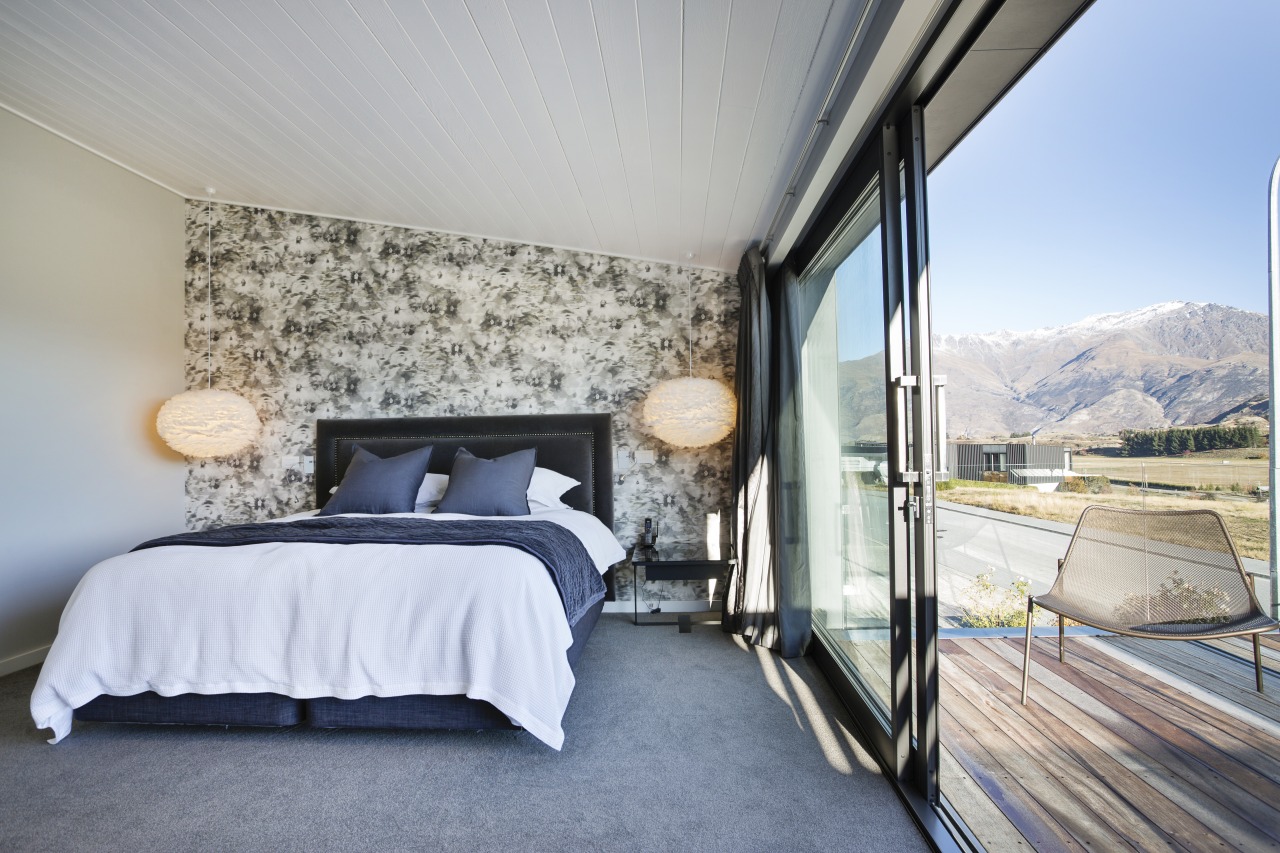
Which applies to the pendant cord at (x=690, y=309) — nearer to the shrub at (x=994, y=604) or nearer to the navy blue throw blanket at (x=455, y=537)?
the navy blue throw blanket at (x=455, y=537)

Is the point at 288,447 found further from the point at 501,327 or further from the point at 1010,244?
the point at 1010,244

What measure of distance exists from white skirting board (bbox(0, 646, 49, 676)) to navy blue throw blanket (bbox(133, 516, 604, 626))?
1.41 m

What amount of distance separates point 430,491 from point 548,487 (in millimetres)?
Answer: 752

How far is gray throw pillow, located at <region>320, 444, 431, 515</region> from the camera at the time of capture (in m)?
3.64

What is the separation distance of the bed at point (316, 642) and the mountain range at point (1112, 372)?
1651mm

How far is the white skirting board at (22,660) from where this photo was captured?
10.6ft

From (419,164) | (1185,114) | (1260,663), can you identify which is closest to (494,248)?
(419,164)

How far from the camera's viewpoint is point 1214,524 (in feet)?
3.85

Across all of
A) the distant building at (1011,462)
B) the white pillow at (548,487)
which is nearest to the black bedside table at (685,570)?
the white pillow at (548,487)

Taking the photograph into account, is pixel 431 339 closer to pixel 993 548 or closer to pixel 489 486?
pixel 489 486

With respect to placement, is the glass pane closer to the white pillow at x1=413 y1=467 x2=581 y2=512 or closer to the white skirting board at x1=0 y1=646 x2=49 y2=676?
the white pillow at x1=413 y1=467 x2=581 y2=512

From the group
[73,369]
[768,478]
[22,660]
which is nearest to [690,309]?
[768,478]

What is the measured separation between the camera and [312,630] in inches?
89.4

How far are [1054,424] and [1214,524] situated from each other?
0.63 meters
